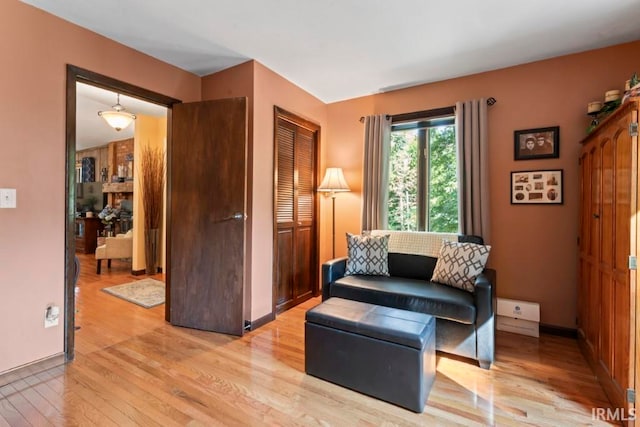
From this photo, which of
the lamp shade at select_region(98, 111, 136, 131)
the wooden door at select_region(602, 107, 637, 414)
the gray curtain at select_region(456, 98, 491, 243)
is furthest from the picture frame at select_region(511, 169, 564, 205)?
the lamp shade at select_region(98, 111, 136, 131)

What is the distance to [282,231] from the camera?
11.1 ft

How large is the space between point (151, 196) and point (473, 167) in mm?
4616

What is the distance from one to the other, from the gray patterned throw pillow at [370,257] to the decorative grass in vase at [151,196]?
346 cm

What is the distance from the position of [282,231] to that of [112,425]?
83.3 inches

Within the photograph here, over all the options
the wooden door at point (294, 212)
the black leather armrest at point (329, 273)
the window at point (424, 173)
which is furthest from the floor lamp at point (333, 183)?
the black leather armrest at point (329, 273)

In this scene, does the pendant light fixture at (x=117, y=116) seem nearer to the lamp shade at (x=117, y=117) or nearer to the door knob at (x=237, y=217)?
the lamp shade at (x=117, y=117)

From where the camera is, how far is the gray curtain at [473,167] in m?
3.01

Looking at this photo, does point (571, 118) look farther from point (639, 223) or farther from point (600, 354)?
point (600, 354)

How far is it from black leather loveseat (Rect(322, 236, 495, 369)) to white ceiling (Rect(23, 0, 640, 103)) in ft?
5.83

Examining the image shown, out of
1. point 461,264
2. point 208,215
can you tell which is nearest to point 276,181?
point 208,215

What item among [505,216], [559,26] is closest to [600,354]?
[505,216]

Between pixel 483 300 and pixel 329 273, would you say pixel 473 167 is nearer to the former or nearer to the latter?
pixel 483 300

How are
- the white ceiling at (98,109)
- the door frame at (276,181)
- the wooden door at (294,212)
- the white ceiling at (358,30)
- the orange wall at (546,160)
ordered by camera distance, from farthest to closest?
the white ceiling at (98,109), the wooden door at (294,212), the door frame at (276,181), the orange wall at (546,160), the white ceiling at (358,30)

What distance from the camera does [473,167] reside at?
120 inches
